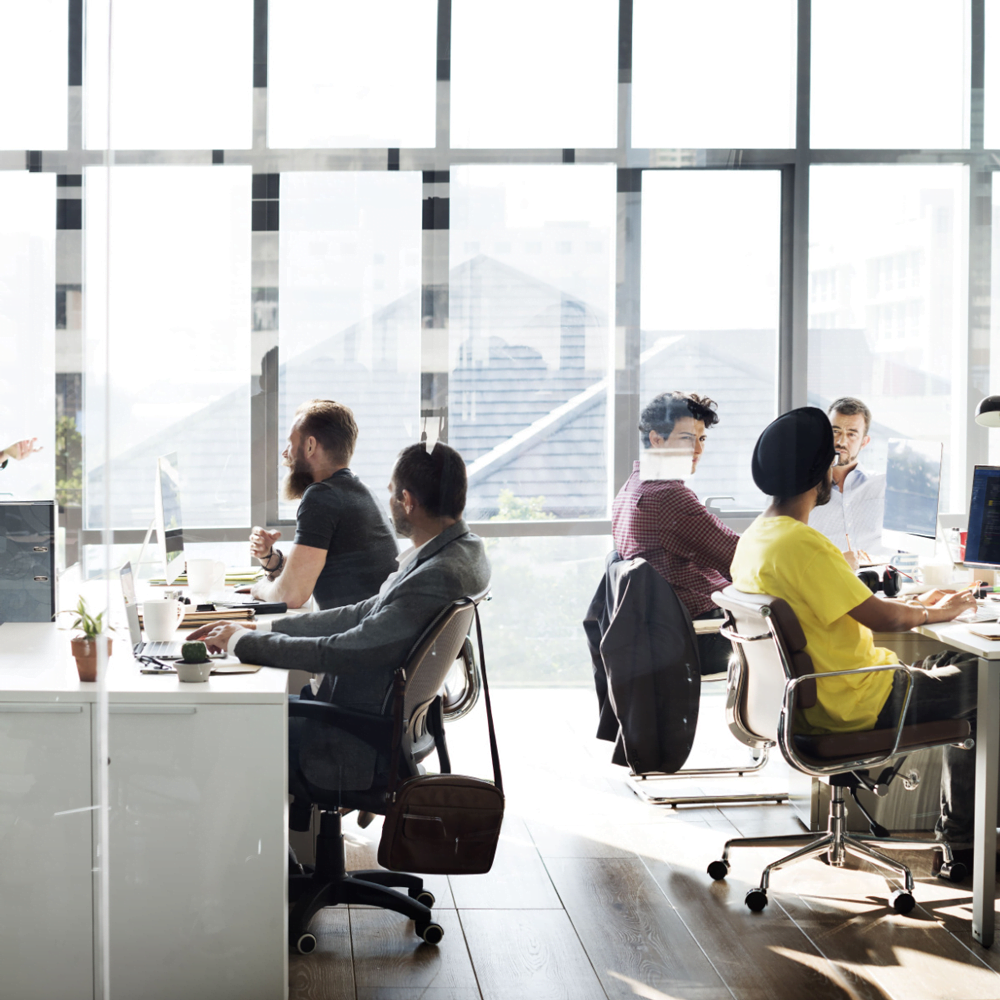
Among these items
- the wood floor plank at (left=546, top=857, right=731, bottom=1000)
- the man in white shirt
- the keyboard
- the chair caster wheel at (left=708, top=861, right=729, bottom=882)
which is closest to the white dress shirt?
the man in white shirt

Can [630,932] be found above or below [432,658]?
below

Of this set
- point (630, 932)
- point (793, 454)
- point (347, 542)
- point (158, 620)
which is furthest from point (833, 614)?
point (158, 620)

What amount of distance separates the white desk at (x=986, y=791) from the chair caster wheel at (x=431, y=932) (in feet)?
4.15

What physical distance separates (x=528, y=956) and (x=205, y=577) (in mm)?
1355

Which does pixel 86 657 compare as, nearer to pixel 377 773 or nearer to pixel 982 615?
pixel 377 773

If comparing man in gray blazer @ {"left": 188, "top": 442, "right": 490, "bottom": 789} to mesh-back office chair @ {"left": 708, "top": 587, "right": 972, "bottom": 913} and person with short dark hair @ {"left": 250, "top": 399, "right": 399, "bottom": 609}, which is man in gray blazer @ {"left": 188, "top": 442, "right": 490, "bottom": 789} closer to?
person with short dark hair @ {"left": 250, "top": 399, "right": 399, "bottom": 609}

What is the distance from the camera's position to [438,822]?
2170mm

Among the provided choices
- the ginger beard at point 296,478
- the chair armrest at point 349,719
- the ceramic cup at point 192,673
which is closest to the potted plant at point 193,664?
the ceramic cup at point 192,673

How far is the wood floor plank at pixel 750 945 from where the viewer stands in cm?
218

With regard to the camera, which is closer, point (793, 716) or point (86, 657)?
point (86, 657)

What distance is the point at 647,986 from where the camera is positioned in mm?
2197

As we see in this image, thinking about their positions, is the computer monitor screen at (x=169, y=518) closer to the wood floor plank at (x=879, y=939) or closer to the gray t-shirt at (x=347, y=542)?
the gray t-shirt at (x=347, y=542)

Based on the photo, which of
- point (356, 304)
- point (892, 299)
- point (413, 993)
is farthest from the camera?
point (892, 299)

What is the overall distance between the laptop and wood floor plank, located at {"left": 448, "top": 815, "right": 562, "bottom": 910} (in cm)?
95
